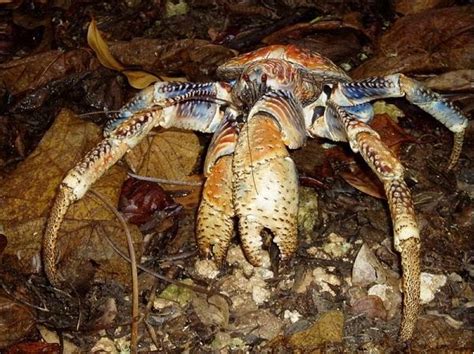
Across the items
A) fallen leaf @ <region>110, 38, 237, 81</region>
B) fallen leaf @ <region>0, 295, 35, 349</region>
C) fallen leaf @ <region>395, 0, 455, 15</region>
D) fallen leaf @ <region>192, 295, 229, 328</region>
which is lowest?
fallen leaf @ <region>192, 295, 229, 328</region>

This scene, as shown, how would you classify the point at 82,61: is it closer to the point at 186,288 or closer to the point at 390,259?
the point at 186,288

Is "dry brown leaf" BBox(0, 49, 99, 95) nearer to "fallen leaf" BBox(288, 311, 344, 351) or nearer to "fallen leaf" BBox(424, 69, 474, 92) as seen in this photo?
"fallen leaf" BBox(424, 69, 474, 92)

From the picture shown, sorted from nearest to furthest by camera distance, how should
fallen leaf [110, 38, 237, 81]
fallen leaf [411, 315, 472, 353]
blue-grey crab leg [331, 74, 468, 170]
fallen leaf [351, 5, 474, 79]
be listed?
fallen leaf [411, 315, 472, 353] < blue-grey crab leg [331, 74, 468, 170] < fallen leaf [351, 5, 474, 79] < fallen leaf [110, 38, 237, 81]

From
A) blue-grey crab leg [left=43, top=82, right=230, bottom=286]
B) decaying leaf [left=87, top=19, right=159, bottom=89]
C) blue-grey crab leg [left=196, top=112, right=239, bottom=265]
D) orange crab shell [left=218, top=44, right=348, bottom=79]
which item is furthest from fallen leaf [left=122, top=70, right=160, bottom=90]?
blue-grey crab leg [left=196, top=112, right=239, bottom=265]

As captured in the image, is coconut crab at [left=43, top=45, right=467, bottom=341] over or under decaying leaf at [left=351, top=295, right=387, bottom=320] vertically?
over

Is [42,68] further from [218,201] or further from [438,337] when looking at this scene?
[438,337]

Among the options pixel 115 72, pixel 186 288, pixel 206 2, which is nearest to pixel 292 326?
pixel 186 288

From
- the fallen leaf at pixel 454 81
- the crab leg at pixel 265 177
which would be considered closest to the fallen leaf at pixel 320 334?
the crab leg at pixel 265 177
